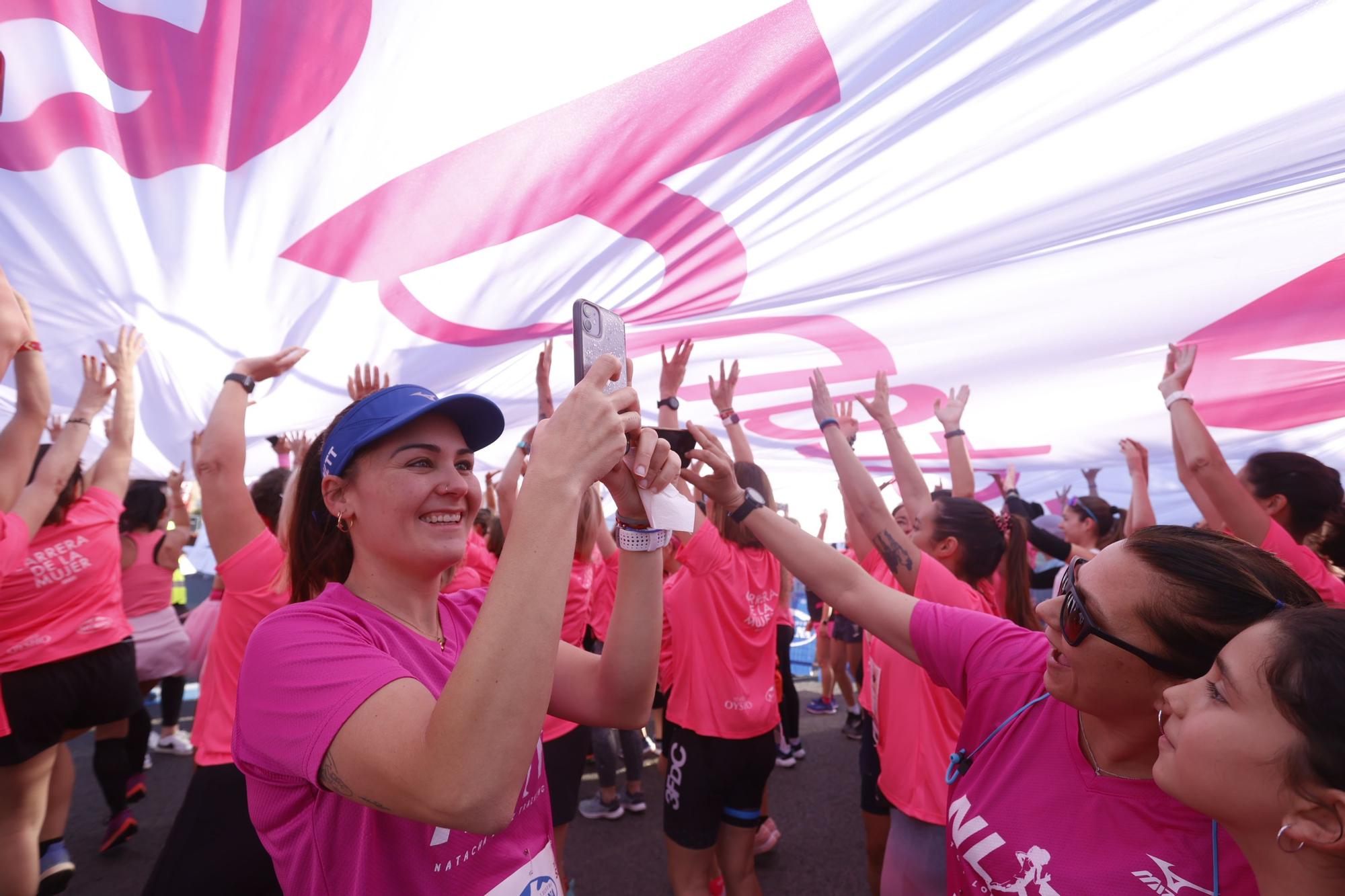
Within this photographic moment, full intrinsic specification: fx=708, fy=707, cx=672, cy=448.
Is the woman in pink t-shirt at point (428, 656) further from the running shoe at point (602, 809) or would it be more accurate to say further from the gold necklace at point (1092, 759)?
the running shoe at point (602, 809)

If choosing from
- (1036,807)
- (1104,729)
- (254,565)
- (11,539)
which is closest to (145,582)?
(11,539)

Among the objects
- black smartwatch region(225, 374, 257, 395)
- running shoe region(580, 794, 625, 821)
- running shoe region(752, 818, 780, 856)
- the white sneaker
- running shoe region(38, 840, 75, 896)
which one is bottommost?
the white sneaker

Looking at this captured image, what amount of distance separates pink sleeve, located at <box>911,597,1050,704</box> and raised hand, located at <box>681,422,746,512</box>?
53 centimetres

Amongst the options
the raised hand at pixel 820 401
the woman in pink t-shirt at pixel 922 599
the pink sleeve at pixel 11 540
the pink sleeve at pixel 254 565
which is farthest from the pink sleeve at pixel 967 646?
the pink sleeve at pixel 11 540

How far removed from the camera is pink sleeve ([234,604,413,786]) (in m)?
0.91

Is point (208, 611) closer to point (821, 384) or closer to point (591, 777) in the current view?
point (591, 777)

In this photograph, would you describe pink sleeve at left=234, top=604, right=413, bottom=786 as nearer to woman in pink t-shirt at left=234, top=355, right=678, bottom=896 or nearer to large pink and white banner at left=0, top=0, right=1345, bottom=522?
woman in pink t-shirt at left=234, top=355, right=678, bottom=896

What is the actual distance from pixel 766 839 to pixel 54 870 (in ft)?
11.5

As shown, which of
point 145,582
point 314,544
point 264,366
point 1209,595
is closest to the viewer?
point 1209,595

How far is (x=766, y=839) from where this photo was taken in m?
4.05

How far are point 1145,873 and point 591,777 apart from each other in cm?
494

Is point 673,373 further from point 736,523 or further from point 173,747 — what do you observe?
point 173,747

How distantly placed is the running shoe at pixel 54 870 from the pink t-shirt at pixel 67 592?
3.36ft

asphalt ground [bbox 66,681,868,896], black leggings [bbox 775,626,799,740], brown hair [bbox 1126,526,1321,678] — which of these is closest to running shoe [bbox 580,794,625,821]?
asphalt ground [bbox 66,681,868,896]
